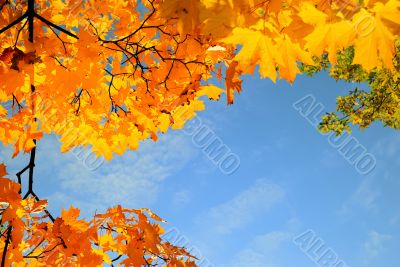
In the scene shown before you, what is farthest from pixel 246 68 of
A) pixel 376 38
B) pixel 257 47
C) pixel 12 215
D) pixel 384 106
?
pixel 384 106

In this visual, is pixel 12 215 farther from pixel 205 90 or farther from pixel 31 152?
pixel 205 90

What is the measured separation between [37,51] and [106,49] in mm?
504

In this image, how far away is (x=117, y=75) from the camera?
341cm

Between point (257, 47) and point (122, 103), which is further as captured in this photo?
point (122, 103)

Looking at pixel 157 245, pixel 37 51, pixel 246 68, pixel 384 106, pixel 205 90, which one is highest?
pixel 384 106

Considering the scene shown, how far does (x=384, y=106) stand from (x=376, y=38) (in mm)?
8842

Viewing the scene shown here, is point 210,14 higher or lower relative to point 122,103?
lower

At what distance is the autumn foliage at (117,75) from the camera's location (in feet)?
5.38

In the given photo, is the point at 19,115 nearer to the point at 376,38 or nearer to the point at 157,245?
the point at 157,245

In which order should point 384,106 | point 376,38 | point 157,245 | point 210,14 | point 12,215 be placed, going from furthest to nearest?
point 384,106, point 157,245, point 12,215, point 210,14, point 376,38

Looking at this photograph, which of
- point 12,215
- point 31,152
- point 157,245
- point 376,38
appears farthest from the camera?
point 31,152

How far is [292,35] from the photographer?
1.63 metres

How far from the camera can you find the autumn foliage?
1.64 m

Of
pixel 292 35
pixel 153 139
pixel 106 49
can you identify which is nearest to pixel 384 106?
pixel 153 139
